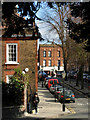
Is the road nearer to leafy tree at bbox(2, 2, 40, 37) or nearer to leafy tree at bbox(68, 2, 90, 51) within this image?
leafy tree at bbox(68, 2, 90, 51)

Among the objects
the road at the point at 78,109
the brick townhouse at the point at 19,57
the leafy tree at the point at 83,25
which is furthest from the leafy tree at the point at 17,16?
the brick townhouse at the point at 19,57

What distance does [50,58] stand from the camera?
76.4 metres

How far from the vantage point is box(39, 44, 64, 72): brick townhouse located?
2979 inches

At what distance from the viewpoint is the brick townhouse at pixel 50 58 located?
248 feet

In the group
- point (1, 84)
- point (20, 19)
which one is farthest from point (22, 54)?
point (20, 19)

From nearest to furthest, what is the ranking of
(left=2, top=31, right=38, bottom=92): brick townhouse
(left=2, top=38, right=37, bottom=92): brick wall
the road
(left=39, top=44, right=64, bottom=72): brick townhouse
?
the road < (left=2, top=31, right=38, bottom=92): brick townhouse < (left=2, top=38, right=37, bottom=92): brick wall < (left=39, top=44, right=64, bottom=72): brick townhouse

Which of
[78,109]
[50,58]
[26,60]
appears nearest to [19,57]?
[26,60]

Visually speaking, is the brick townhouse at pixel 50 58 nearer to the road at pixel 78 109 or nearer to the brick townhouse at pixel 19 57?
the road at pixel 78 109

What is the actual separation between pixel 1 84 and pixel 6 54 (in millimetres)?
4213

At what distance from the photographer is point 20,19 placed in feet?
36.3

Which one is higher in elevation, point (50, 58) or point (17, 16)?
point (17, 16)

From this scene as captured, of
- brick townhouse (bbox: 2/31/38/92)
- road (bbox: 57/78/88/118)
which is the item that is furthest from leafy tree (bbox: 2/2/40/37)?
brick townhouse (bbox: 2/31/38/92)

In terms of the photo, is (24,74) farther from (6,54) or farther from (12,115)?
(12,115)

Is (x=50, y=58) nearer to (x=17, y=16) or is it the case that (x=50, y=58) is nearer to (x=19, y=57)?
(x=19, y=57)
